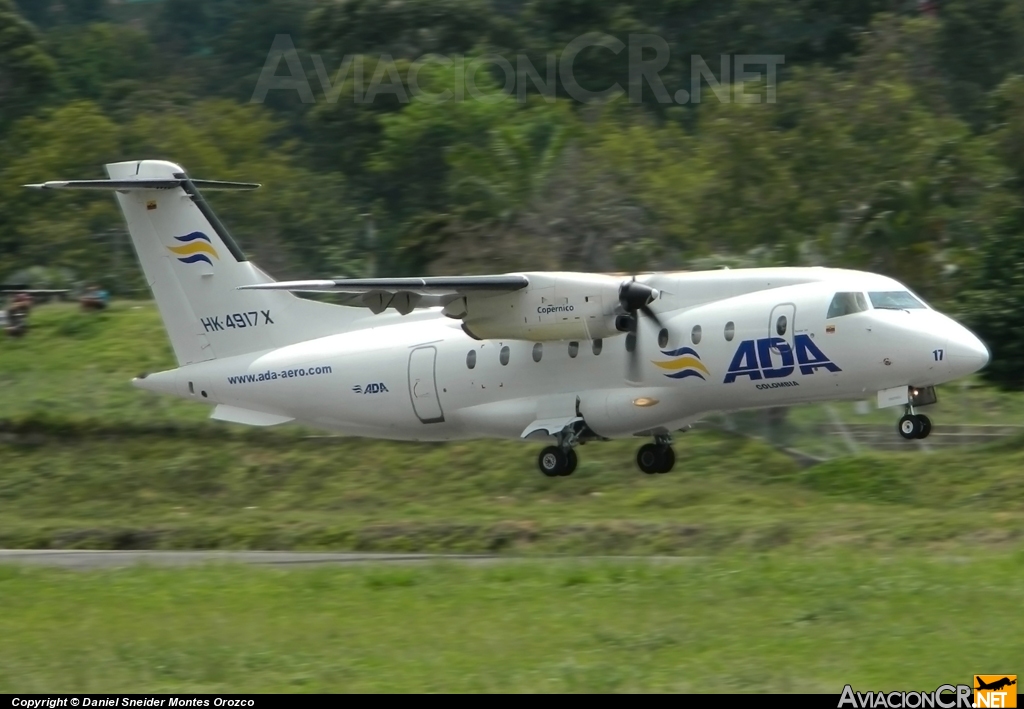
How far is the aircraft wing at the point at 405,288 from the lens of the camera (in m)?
18.6

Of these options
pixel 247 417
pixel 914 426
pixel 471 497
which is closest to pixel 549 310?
pixel 914 426

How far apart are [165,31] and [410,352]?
234 feet

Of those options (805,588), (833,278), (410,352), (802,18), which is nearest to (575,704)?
(805,588)

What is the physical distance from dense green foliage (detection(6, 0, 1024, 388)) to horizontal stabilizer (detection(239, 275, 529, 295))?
11647mm

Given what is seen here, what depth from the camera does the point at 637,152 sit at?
4188cm

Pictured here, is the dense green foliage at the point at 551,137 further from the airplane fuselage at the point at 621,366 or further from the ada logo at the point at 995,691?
the ada logo at the point at 995,691

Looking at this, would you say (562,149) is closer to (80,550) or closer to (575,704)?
(80,550)

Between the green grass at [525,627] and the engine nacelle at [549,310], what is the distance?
313 centimetres

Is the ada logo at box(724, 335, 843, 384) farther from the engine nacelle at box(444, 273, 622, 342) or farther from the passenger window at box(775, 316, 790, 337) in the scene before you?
the engine nacelle at box(444, 273, 622, 342)

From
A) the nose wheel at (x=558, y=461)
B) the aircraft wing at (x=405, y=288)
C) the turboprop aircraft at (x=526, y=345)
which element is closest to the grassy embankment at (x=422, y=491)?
the nose wheel at (x=558, y=461)

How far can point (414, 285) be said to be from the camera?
1866 centimetres

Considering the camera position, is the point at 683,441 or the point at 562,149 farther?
the point at 562,149

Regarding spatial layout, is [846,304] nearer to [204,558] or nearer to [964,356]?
[964,356]

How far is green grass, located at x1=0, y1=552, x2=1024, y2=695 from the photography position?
12.0 meters
